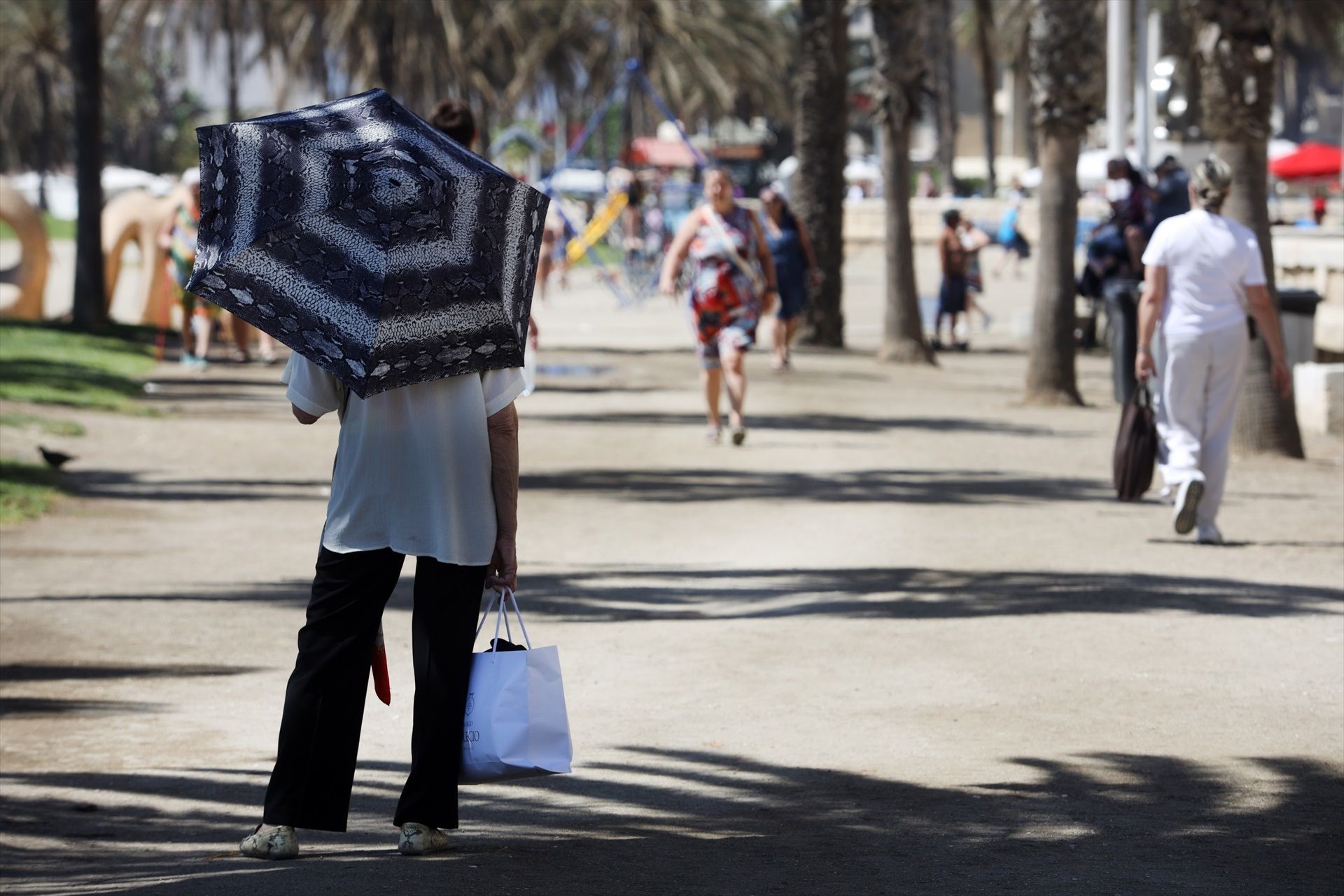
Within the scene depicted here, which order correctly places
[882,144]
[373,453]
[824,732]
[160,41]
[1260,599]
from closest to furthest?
[373,453] → [824,732] → [1260,599] → [882,144] → [160,41]

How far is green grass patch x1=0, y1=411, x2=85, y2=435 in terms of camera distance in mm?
14461

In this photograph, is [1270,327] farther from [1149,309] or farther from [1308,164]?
[1308,164]


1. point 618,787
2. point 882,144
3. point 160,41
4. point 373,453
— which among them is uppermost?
point 160,41

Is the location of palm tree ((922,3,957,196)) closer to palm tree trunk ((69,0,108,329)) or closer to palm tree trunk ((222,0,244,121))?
palm tree trunk ((222,0,244,121))

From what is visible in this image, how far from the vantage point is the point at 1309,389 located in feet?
48.6

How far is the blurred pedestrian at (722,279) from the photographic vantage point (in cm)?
1330

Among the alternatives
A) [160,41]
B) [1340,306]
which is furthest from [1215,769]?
[160,41]

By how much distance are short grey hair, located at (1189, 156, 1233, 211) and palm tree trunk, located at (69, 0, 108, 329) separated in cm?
1661

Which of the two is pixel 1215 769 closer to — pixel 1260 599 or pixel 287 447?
pixel 1260 599

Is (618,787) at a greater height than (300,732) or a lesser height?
lesser

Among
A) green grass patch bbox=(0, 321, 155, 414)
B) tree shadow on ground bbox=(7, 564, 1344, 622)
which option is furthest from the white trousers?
green grass patch bbox=(0, 321, 155, 414)

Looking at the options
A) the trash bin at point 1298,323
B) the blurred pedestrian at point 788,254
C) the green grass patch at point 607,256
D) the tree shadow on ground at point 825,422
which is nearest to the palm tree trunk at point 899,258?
the blurred pedestrian at point 788,254

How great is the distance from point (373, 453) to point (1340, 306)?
14.3 meters

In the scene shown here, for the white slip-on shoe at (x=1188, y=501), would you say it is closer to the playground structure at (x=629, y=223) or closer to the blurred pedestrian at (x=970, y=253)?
the blurred pedestrian at (x=970, y=253)
